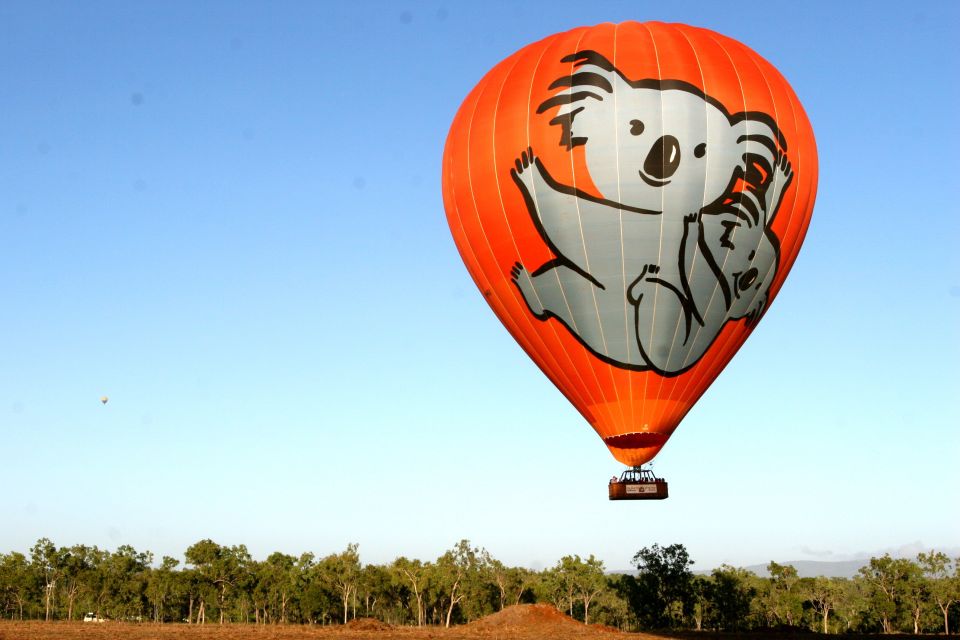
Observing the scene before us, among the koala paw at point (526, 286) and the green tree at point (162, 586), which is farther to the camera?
the green tree at point (162, 586)

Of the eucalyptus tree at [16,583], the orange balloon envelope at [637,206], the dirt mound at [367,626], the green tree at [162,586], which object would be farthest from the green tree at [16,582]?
the orange balloon envelope at [637,206]

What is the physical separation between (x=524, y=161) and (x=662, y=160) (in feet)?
13.7

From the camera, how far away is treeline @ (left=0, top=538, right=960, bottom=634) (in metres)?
90.9

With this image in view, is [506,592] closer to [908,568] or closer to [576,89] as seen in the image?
[908,568]

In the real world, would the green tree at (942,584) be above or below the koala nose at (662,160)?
below

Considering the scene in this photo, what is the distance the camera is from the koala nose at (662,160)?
97.4ft

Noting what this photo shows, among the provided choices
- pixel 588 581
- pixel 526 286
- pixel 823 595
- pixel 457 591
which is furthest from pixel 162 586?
pixel 526 286

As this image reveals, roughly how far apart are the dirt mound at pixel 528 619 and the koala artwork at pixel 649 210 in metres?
35.6

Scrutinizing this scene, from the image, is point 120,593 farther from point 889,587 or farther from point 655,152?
point 655,152

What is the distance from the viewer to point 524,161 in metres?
30.6

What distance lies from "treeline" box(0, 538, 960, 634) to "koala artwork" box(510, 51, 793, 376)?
205 ft

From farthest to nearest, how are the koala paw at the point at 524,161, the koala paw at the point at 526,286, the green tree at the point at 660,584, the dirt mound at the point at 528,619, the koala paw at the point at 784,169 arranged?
the green tree at the point at 660,584
the dirt mound at the point at 528,619
the koala paw at the point at 526,286
the koala paw at the point at 784,169
the koala paw at the point at 524,161

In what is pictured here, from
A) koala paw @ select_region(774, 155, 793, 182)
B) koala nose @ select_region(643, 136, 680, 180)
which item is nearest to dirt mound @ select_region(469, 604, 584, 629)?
koala paw @ select_region(774, 155, 793, 182)

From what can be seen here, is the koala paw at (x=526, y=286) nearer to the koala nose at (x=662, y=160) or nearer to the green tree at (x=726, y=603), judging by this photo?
the koala nose at (x=662, y=160)
